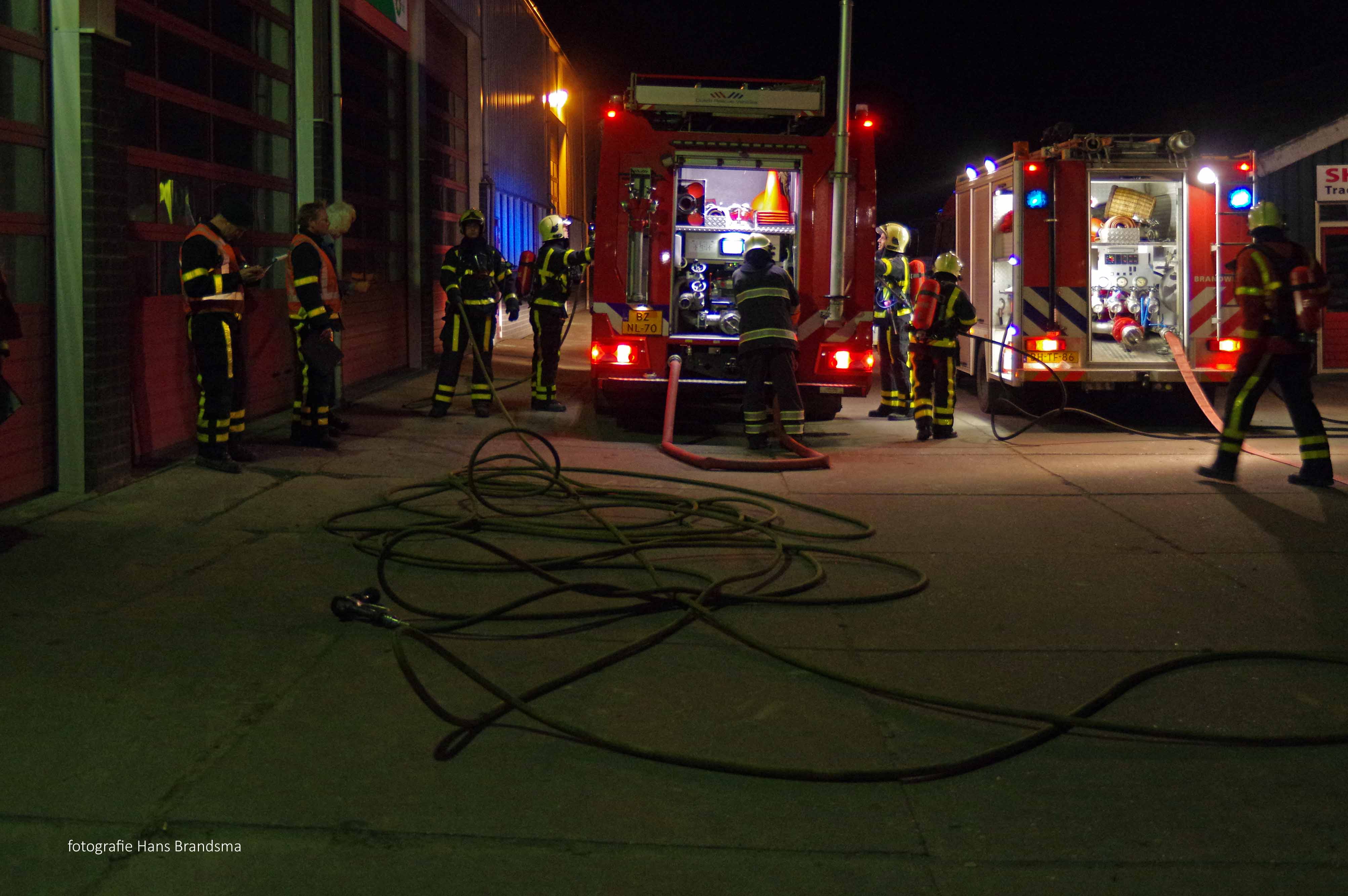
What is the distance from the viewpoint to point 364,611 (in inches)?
191

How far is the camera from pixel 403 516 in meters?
7.16

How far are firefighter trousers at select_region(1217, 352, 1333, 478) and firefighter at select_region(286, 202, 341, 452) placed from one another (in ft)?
20.3

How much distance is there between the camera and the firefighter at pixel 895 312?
491 inches

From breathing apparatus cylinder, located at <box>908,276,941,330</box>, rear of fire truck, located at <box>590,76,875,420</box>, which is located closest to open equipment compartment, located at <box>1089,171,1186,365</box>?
breathing apparatus cylinder, located at <box>908,276,941,330</box>

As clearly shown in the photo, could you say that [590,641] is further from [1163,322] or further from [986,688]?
[1163,322]

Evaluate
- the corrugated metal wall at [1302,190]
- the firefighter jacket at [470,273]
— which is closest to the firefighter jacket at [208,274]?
the firefighter jacket at [470,273]

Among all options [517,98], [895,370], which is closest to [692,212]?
[895,370]

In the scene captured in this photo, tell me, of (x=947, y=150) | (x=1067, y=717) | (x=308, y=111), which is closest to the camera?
(x=1067, y=717)

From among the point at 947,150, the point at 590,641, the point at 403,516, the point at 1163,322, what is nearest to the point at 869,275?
the point at 1163,322

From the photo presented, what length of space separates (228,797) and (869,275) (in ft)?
27.1

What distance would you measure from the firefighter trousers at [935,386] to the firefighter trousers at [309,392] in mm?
4817

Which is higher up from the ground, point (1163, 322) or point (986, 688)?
point (1163, 322)

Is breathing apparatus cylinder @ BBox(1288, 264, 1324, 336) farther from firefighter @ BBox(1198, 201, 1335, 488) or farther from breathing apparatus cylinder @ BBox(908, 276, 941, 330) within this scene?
breathing apparatus cylinder @ BBox(908, 276, 941, 330)

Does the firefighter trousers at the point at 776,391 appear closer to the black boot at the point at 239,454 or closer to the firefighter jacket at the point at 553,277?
the firefighter jacket at the point at 553,277
